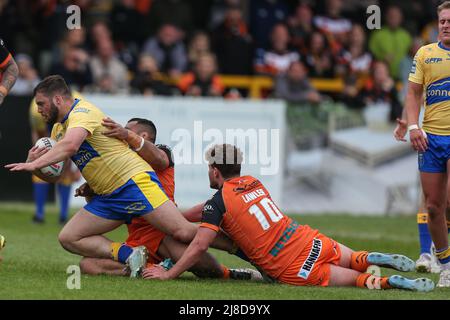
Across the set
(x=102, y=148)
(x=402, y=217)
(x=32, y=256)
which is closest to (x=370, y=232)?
(x=402, y=217)

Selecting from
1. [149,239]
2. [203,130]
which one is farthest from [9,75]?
[203,130]

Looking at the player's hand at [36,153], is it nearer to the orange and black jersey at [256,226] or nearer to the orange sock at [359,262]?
the orange and black jersey at [256,226]

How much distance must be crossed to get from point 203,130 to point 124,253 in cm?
871

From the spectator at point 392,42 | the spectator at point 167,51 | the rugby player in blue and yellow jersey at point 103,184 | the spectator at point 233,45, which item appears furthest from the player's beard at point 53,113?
the spectator at point 392,42

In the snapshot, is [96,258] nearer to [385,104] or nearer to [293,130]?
[293,130]

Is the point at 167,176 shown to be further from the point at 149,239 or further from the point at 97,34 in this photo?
the point at 97,34

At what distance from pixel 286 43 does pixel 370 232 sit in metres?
6.68

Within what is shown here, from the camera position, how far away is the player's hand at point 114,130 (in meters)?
9.67

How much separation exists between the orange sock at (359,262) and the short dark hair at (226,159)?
1320 mm

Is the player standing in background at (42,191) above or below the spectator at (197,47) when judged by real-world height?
below

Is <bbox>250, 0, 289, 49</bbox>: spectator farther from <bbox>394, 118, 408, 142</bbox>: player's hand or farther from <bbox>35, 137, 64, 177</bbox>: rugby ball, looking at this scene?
<bbox>35, 137, 64, 177</bbox>: rugby ball

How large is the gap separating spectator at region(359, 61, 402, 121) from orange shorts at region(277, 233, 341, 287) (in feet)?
34.0

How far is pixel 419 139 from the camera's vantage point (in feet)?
31.7

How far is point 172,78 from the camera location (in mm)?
20125
